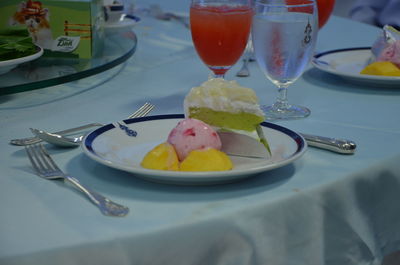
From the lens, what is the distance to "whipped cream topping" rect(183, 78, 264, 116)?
827 millimetres

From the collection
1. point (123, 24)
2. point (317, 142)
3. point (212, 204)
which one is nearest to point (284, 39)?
point (317, 142)

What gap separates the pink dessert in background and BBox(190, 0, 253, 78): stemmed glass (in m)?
0.32

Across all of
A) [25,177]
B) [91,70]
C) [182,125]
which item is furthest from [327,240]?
[91,70]

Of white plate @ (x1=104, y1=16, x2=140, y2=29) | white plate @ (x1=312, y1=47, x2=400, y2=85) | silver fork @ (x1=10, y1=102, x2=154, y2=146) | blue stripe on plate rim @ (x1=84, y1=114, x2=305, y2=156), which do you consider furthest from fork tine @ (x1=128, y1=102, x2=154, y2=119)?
white plate @ (x1=104, y1=16, x2=140, y2=29)

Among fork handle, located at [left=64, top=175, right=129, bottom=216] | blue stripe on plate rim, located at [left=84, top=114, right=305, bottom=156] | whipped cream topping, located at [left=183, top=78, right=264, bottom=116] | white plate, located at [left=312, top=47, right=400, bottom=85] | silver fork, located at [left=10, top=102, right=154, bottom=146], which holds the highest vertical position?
whipped cream topping, located at [left=183, top=78, right=264, bottom=116]

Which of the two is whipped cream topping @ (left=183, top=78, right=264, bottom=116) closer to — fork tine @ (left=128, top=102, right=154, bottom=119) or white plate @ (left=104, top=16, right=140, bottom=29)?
fork tine @ (left=128, top=102, right=154, bottom=119)

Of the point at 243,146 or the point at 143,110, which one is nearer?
the point at 243,146

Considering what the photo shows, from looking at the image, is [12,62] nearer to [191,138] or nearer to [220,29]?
[220,29]

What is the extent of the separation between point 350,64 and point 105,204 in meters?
0.85

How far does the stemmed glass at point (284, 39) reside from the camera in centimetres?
105

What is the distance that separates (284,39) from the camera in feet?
3.49

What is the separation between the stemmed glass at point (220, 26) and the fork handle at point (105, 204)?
460 mm

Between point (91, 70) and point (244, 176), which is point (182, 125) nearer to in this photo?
point (244, 176)

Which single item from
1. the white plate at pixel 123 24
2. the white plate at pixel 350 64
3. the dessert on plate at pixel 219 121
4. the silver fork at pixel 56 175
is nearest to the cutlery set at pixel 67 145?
the silver fork at pixel 56 175
